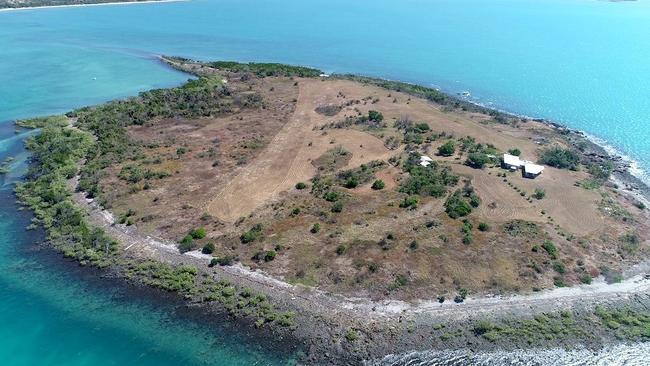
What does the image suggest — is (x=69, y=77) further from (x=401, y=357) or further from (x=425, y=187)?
(x=401, y=357)

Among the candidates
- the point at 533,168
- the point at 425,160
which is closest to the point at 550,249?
the point at 533,168

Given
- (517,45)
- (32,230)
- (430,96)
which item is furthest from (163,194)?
(517,45)

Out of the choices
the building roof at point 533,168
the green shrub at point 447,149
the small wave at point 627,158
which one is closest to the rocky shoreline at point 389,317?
the building roof at point 533,168

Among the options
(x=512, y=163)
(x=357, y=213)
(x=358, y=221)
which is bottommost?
(x=358, y=221)

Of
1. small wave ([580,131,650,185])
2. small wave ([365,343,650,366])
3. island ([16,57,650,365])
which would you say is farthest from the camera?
small wave ([580,131,650,185])

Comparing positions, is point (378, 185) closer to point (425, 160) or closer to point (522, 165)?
point (425, 160)

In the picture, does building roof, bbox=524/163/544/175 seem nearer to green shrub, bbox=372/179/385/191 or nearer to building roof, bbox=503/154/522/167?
building roof, bbox=503/154/522/167

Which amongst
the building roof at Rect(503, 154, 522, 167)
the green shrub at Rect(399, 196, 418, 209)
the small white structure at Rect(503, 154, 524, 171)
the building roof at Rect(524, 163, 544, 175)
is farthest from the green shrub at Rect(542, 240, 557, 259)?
the building roof at Rect(503, 154, 522, 167)
